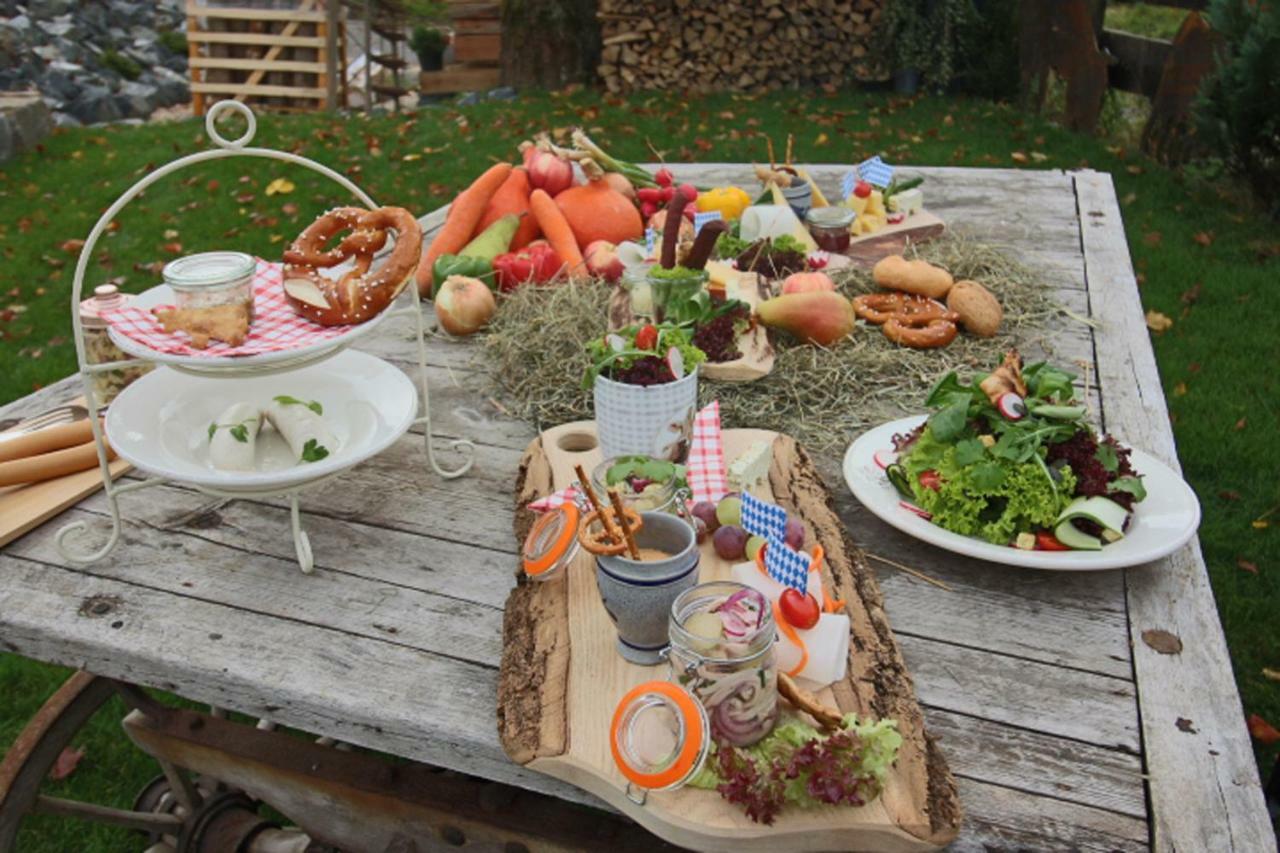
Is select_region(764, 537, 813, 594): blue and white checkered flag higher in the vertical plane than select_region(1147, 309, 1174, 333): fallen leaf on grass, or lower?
higher

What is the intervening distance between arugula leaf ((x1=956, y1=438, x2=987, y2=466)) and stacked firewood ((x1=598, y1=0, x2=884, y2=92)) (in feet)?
24.9

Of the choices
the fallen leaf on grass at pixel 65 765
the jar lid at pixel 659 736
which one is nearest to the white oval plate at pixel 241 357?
the jar lid at pixel 659 736

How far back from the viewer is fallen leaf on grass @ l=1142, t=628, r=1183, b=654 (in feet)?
5.12

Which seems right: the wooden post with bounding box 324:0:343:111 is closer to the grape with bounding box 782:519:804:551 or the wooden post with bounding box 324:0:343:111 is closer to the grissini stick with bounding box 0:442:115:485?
the grissini stick with bounding box 0:442:115:485

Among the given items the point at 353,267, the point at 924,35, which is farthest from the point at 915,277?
the point at 924,35

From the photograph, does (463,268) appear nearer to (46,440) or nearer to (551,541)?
(46,440)

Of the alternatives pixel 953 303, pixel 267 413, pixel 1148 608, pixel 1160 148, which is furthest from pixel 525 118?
pixel 1148 608

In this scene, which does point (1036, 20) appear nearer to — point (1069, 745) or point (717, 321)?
point (717, 321)

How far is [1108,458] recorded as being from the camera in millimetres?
1731

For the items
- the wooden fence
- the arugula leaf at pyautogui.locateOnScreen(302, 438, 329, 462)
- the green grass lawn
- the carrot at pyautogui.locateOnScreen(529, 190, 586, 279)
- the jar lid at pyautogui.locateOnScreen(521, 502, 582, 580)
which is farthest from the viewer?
the wooden fence

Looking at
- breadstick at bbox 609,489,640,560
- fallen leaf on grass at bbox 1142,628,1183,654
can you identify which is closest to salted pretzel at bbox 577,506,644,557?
breadstick at bbox 609,489,640,560

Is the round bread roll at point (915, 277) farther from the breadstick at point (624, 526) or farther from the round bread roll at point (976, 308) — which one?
the breadstick at point (624, 526)

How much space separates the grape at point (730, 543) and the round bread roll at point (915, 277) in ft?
4.27

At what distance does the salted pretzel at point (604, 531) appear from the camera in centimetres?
144
